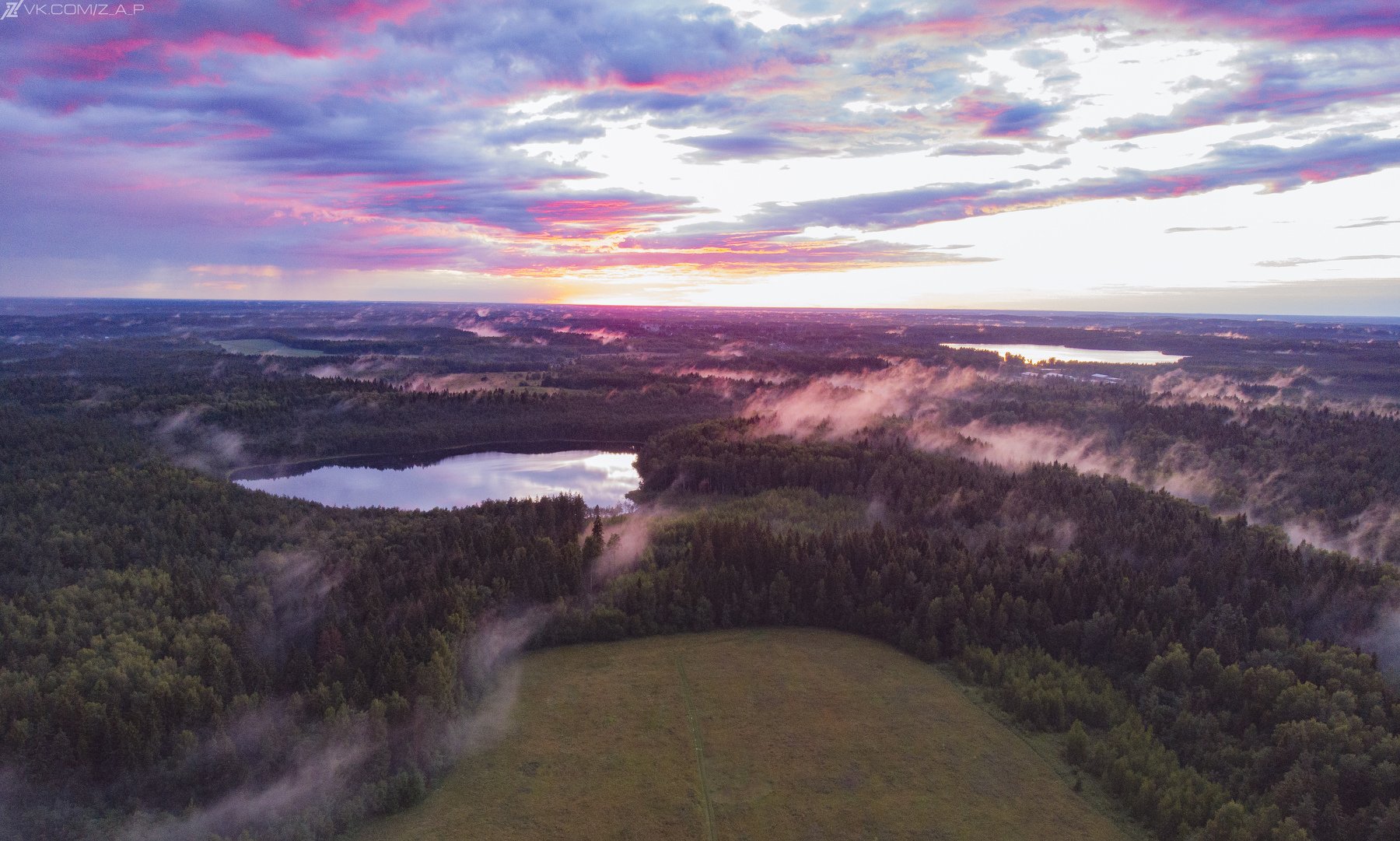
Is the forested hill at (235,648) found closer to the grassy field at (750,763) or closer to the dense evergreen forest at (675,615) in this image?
the dense evergreen forest at (675,615)

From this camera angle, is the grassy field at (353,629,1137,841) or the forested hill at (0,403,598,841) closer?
the grassy field at (353,629,1137,841)

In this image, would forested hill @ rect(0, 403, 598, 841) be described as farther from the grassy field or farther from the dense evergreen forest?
the grassy field

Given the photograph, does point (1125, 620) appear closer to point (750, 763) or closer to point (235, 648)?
point (750, 763)

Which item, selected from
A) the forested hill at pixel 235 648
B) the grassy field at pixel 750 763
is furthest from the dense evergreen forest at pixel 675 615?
the grassy field at pixel 750 763

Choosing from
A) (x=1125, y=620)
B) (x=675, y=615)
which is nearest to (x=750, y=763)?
(x=675, y=615)

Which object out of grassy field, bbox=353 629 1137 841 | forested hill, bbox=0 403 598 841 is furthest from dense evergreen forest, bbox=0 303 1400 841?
grassy field, bbox=353 629 1137 841
